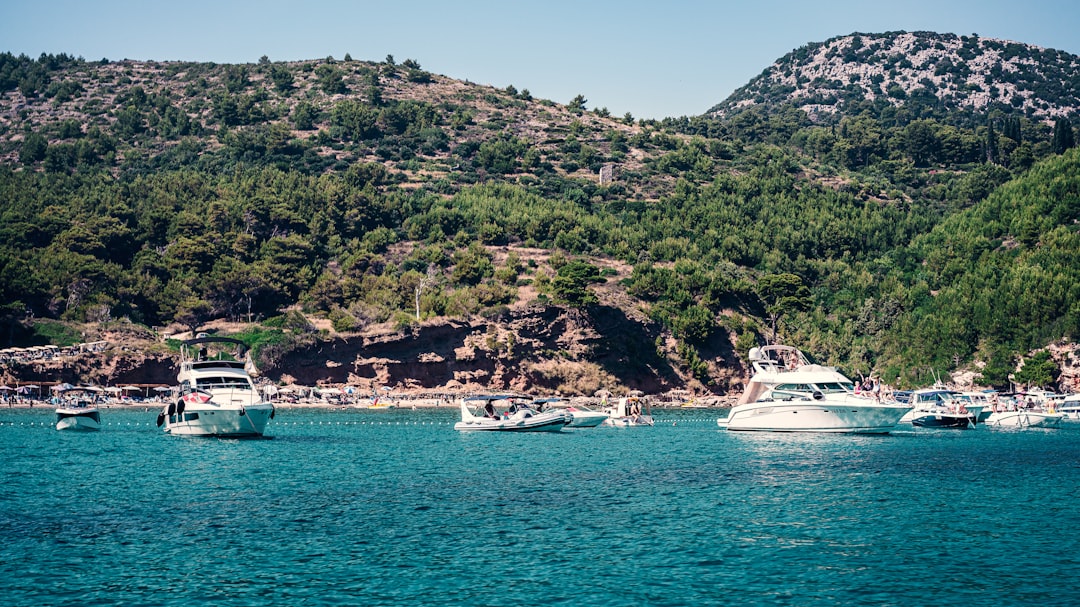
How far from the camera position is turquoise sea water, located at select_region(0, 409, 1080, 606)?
76.4 ft

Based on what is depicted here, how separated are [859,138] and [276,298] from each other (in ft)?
A: 389

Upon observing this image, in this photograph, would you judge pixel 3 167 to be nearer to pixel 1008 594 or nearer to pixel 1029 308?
pixel 1029 308

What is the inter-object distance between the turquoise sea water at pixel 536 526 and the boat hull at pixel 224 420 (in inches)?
145

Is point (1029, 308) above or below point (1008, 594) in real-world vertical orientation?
above

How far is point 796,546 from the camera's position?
2809 cm

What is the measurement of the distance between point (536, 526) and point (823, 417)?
3715 cm

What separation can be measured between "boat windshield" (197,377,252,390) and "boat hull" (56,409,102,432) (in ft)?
47.7

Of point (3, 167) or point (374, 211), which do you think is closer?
point (374, 211)

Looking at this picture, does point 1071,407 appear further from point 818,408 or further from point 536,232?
point 536,232

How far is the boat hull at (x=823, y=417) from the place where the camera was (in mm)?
63438

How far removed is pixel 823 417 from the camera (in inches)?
2501

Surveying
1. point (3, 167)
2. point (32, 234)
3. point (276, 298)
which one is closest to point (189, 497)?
point (276, 298)

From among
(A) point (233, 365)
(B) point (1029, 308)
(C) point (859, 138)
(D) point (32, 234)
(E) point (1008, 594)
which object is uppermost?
(C) point (859, 138)

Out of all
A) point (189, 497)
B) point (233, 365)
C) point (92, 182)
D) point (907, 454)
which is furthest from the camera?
point (92, 182)
